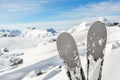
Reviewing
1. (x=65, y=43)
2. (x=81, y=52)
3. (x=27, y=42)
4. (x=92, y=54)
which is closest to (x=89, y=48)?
(x=92, y=54)

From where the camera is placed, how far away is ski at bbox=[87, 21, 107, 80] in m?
5.03

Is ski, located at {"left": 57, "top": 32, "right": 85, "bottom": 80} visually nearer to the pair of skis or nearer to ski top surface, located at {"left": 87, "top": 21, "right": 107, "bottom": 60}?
the pair of skis

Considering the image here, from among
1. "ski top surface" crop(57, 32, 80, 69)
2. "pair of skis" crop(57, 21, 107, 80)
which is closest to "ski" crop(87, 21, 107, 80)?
"pair of skis" crop(57, 21, 107, 80)

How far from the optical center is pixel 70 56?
5.00 meters

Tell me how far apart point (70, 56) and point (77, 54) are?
0.18 metres

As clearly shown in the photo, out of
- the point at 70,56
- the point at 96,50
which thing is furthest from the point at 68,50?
the point at 96,50

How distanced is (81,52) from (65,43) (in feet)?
25.1

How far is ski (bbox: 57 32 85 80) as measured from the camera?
16.4ft

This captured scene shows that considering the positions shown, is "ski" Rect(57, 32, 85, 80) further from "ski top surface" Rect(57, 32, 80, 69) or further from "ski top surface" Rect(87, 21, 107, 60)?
"ski top surface" Rect(87, 21, 107, 60)

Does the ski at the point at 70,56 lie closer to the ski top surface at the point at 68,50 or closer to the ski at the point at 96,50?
the ski top surface at the point at 68,50

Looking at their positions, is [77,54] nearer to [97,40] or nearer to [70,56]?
[70,56]

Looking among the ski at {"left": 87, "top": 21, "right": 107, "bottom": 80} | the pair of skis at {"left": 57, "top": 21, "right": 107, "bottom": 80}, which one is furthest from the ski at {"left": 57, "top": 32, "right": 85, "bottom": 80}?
the ski at {"left": 87, "top": 21, "right": 107, "bottom": 80}

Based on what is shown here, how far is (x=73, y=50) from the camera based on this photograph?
5.05 meters

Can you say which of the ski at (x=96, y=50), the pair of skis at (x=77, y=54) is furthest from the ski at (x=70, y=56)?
the ski at (x=96, y=50)
